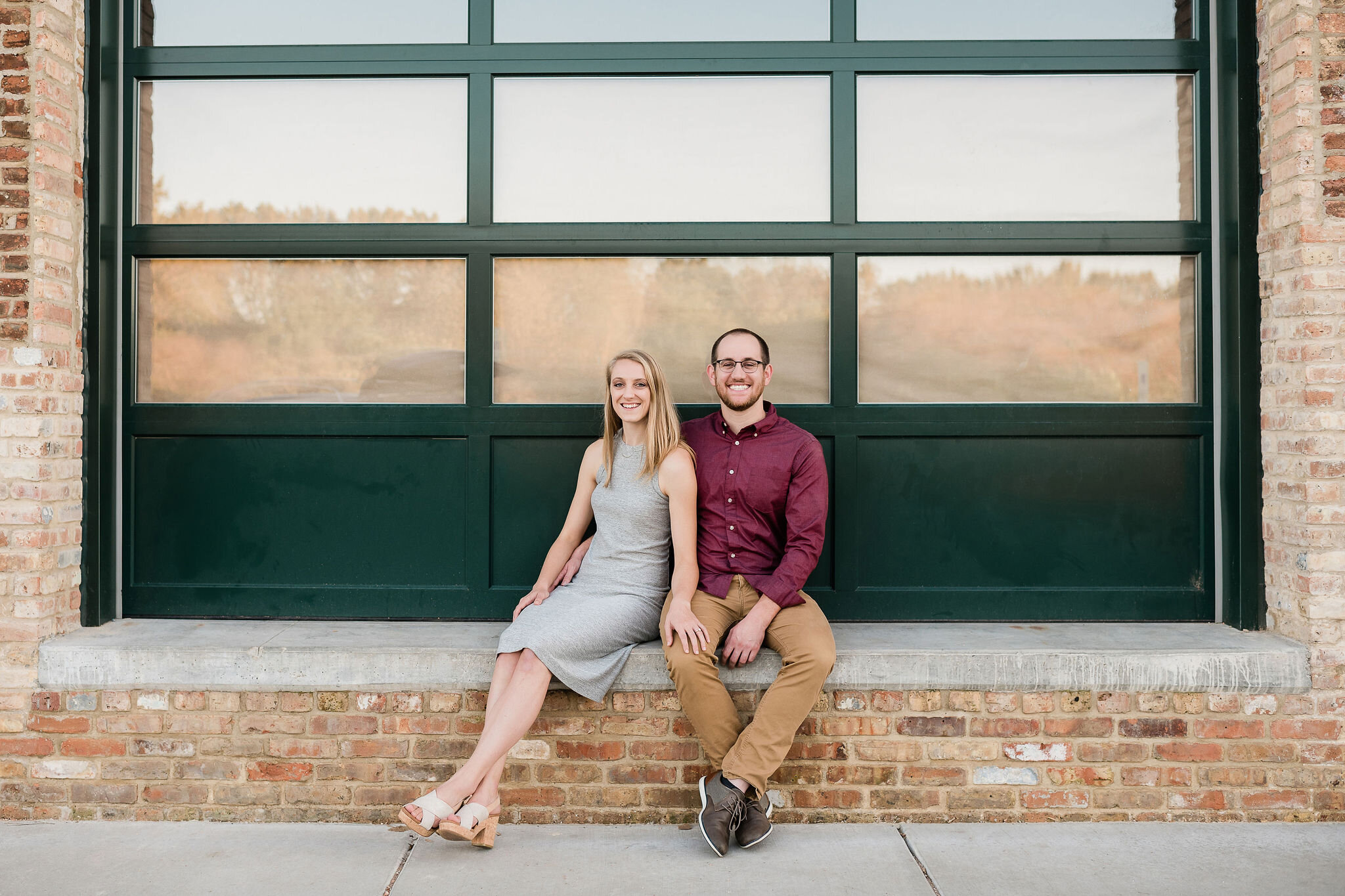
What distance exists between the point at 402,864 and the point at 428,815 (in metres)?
0.23

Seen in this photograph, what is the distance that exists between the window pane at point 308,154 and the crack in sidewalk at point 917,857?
2.47m

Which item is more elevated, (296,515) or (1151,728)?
(296,515)

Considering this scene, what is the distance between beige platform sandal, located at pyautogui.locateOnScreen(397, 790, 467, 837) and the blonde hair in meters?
1.10

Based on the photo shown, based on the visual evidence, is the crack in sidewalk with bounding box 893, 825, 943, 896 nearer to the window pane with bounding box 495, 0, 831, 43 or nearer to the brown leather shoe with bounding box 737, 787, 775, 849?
the brown leather shoe with bounding box 737, 787, 775, 849

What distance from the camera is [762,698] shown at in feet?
9.65

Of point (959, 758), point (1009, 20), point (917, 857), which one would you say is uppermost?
point (1009, 20)

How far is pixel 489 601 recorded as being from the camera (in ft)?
11.7

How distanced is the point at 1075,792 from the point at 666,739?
4.45 feet

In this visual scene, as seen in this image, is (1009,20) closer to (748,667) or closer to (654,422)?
(654,422)

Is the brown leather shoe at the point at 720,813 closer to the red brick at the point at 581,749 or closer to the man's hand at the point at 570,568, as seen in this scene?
the red brick at the point at 581,749

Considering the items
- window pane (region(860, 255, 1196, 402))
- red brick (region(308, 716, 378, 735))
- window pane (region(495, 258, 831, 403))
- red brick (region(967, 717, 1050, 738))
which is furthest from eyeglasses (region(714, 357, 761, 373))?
red brick (region(308, 716, 378, 735))

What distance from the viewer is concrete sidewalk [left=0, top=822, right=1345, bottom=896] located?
2.56m

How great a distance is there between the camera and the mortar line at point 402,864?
2.55 meters

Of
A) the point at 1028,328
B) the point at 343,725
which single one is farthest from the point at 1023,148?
the point at 343,725
